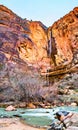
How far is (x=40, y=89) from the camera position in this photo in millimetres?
33781

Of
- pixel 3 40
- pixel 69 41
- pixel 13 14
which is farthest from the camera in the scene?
pixel 69 41

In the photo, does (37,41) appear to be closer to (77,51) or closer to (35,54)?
(35,54)

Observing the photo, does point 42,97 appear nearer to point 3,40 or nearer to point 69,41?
point 3,40

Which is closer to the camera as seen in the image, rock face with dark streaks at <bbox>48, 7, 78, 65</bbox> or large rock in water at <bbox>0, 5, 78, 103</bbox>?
large rock in water at <bbox>0, 5, 78, 103</bbox>

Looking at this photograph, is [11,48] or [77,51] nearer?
[11,48]

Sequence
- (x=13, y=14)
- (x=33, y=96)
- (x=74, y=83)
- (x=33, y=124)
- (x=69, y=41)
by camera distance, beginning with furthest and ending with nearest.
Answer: (x=69, y=41) < (x=13, y=14) < (x=74, y=83) < (x=33, y=96) < (x=33, y=124)

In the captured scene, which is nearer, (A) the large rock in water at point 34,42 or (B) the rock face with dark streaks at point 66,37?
(A) the large rock in water at point 34,42

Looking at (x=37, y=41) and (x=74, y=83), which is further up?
(x=37, y=41)

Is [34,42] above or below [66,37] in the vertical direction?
below

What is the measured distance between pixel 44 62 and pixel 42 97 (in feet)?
160

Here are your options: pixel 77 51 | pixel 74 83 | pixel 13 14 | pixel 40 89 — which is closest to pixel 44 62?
pixel 77 51

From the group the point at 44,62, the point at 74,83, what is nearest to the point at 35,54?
the point at 44,62

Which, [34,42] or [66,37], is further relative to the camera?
[66,37]

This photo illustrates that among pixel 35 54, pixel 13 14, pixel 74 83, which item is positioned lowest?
pixel 74 83
